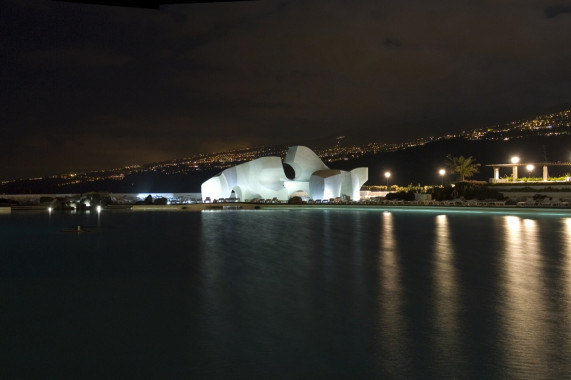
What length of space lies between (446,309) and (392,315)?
0.79 metres

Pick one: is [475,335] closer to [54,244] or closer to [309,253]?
[309,253]

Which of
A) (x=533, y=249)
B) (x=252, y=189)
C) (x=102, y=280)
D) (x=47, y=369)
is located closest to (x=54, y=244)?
(x=102, y=280)

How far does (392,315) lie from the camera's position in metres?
6.88

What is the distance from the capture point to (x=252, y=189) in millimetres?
42875

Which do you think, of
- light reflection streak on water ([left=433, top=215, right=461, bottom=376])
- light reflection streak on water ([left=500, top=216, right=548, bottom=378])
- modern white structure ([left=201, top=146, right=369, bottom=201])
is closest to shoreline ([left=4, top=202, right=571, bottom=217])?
modern white structure ([left=201, top=146, right=369, bottom=201])

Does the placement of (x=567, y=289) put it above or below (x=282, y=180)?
below

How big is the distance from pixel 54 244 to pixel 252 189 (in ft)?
91.0

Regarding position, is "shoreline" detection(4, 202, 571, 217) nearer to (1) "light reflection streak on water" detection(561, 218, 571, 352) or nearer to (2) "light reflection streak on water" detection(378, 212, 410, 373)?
(1) "light reflection streak on water" detection(561, 218, 571, 352)

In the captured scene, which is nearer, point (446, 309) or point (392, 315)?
point (392, 315)

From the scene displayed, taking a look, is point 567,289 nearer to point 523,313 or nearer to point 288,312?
point 523,313

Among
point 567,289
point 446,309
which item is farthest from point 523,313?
point 567,289

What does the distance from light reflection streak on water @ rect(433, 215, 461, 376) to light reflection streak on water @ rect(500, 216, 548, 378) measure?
19.5 inches

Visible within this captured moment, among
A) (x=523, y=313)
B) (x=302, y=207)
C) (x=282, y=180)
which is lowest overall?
(x=523, y=313)

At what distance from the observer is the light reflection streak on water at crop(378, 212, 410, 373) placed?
5285mm
